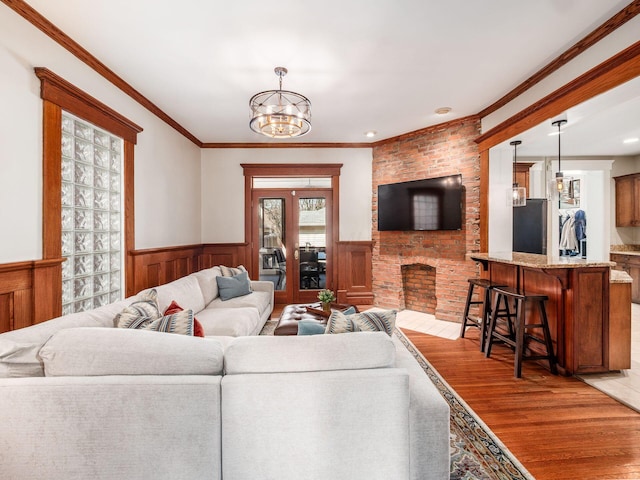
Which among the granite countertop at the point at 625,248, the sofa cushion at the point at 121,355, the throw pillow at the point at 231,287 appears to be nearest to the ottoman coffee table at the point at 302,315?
the throw pillow at the point at 231,287

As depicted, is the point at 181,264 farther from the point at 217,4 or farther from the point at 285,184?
the point at 217,4

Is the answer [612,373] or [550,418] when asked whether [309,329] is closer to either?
[550,418]

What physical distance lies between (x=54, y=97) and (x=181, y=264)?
2.68 metres

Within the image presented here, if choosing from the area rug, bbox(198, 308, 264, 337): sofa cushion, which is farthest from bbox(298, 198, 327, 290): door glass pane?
the area rug

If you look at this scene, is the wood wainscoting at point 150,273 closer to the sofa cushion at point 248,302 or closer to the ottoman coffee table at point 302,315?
the sofa cushion at point 248,302

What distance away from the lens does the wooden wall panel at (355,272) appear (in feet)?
18.2

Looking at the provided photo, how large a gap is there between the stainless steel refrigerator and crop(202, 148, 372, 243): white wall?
8.65 ft

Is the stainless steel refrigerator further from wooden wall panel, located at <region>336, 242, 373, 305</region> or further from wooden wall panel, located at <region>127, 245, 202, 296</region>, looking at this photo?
wooden wall panel, located at <region>127, 245, 202, 296</region>

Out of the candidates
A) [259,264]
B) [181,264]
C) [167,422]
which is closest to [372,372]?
[167,422]

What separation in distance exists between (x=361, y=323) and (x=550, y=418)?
1.61 m

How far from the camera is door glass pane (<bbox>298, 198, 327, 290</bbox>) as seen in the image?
5.64 m

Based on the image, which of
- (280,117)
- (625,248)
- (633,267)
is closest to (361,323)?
(280,117)

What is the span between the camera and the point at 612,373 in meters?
2.84

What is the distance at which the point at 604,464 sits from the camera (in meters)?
1.78
